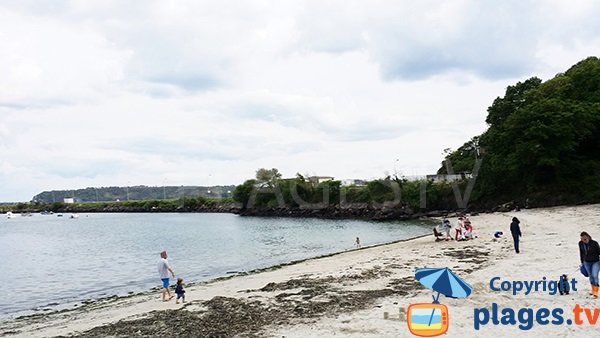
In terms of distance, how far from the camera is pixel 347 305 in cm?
1531

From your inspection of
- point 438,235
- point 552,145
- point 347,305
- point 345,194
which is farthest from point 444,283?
point 345,194

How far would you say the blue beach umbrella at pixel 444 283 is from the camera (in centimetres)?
1098

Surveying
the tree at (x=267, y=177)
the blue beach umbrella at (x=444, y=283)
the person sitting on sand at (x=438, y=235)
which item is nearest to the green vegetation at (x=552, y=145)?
the person sitting on sand at (x=438, y=235)

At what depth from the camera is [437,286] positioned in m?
11.1

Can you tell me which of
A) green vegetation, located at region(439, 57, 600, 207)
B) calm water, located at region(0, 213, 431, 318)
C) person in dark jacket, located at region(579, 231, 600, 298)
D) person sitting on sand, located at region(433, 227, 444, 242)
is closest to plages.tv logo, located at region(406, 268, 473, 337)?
person in dark jacket, located at region(579, 231, 600, 298)

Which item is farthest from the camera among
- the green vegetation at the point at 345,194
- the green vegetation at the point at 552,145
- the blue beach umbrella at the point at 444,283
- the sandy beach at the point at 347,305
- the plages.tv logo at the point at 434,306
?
the green vegetation at the point at 345,194

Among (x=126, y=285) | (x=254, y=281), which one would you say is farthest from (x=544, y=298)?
(x=126, y=285)

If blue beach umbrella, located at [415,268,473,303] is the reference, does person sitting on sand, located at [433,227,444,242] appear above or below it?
below

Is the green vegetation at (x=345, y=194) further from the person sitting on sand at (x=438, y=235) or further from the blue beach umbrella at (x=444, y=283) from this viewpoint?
the blue beach umbrella at (x=444, y=283)

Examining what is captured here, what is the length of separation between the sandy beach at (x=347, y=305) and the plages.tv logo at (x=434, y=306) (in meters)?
0.27

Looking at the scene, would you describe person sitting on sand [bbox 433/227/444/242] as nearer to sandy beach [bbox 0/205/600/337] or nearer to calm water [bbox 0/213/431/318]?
sandy beach [bbox 0/205/600/337]

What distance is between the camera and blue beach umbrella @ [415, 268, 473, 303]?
36.0ft

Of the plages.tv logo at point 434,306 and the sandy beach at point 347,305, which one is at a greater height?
the plages.tv logo at point 434,306

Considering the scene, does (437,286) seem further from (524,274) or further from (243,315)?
(524,274)
